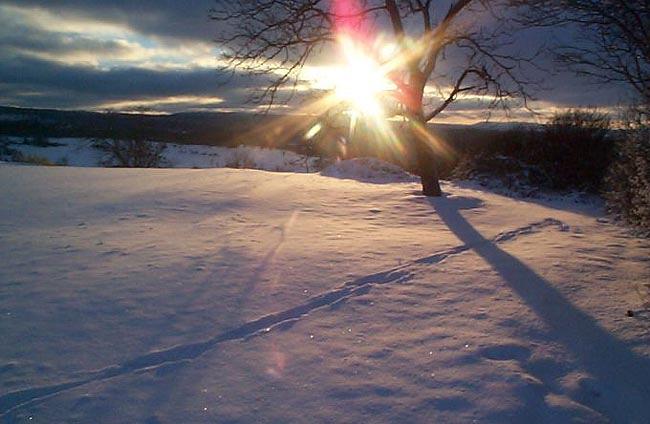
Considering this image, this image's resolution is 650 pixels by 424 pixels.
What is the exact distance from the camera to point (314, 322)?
3.80 meters

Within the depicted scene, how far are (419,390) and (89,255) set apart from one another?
397cm

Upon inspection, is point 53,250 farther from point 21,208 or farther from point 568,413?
point 568,413

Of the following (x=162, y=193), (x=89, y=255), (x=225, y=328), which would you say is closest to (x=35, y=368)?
(x=225, y=328)

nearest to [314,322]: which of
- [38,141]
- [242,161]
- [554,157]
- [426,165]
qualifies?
[426,165]

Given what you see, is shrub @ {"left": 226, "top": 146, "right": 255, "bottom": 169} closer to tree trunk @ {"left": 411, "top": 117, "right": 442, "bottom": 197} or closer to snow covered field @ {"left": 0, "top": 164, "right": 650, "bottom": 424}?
tree trunk @ {"left": 411, "top": 117, "right": 442, "bottom": 197}

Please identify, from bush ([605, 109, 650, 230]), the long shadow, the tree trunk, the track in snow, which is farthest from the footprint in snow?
the tree trunk

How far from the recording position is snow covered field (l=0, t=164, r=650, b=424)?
9.34 ft

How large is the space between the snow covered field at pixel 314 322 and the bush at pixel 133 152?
103 ft

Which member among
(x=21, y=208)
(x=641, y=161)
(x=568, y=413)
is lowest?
(x=568, y=413)

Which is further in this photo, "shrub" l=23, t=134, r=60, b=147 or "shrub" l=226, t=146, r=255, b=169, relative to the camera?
"shrub" l=23, t=134, r=60, b=147

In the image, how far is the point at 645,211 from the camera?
19.2 feet

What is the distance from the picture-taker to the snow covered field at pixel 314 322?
2.85 m

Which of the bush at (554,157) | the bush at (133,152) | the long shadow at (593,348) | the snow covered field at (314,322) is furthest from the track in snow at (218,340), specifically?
the bush at (133,152)

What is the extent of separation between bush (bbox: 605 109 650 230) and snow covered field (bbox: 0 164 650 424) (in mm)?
596
